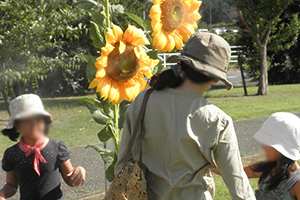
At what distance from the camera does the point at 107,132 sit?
2.36 meters

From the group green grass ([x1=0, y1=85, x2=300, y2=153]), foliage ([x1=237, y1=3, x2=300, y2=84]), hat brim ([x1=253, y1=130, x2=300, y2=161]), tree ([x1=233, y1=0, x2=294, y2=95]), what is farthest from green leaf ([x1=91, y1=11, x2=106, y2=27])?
foliage ([x1=237, y1=3, x2=300, y2=84])

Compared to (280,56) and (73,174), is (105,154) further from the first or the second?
(280,56)

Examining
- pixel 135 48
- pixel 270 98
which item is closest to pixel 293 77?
pixel 270 98

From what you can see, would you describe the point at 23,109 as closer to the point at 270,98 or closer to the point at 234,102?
the point at 234,102

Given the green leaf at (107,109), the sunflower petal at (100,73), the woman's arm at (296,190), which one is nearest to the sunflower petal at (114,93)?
the sunflower petal at (100,73)

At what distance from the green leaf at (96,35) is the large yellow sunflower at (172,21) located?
1.19 ft

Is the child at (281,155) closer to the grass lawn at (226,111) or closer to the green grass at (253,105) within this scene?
the grass lawn at (226,111)

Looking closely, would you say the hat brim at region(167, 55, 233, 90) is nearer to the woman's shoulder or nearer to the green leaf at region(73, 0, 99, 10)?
the woman's shoulder

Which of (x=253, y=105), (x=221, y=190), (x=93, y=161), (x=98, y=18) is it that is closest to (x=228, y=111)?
(x=253, y=105)

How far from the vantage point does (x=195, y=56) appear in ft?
5.16

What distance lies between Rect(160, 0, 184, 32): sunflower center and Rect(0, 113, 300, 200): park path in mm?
1676

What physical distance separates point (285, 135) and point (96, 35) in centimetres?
134

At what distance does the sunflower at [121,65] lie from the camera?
6.49 ft

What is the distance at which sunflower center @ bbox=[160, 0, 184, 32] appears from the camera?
2184mm
